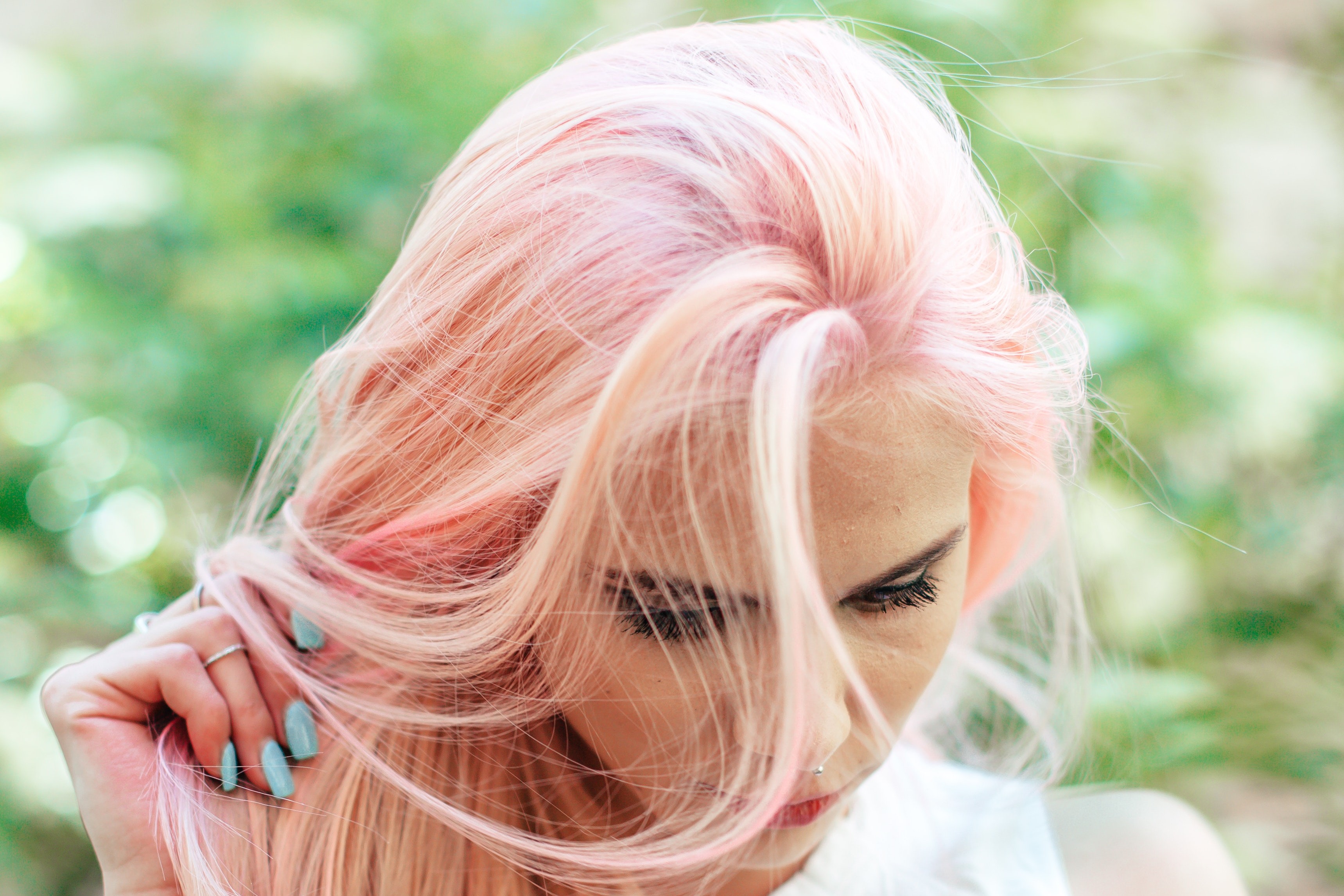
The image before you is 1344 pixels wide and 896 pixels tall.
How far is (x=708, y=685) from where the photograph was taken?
0.68 metres

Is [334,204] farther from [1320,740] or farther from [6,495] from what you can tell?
[1320,740]

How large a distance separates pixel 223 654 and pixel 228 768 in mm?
107

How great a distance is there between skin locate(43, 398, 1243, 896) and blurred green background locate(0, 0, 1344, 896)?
0.55 metres

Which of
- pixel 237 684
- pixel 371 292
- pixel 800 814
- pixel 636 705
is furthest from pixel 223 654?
pixel 371 292

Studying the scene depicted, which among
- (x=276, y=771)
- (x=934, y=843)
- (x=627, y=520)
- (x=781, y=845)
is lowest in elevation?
(x=934, y=843)

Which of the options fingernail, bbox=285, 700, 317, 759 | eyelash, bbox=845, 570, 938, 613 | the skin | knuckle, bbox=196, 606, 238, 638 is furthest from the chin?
knuckle, bbox=196, 606, 238, 638

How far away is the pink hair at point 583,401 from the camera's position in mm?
631

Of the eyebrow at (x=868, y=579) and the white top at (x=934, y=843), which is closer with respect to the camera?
the eyebrow at (x=868, y=579)

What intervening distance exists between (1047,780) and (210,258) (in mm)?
1548

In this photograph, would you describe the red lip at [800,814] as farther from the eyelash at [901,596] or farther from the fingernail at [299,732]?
the fingernail at [299,732]

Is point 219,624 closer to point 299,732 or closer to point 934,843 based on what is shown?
point 299,732

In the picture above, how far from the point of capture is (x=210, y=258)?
157 cm

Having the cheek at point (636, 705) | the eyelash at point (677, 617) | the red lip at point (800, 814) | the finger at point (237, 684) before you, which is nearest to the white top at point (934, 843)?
the red lip at point (800, 814)

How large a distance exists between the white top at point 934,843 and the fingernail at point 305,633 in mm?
552
